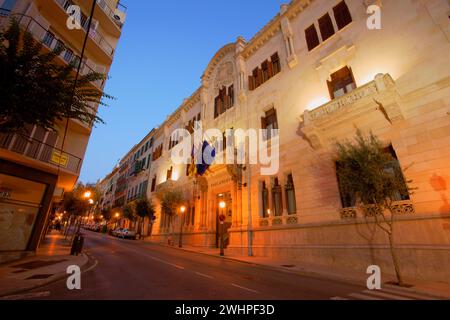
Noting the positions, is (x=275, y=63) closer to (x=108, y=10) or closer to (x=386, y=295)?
(x=108, y=10)

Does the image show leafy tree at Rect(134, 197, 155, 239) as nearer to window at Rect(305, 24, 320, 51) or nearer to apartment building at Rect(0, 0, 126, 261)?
apartment building at Rect(0, 0, 126, 261)

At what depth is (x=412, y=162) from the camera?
9617 millimetres

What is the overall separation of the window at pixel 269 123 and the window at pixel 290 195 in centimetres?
439

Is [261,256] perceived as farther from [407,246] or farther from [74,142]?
[74,142]

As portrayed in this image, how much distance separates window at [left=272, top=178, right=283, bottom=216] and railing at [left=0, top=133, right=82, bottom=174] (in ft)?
45.8

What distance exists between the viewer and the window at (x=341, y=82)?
13758mm

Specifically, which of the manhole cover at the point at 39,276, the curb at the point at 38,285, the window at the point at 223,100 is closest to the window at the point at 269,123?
the window at the point at 223,100

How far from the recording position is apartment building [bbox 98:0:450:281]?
9.51 m

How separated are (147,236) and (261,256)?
78.2 feet

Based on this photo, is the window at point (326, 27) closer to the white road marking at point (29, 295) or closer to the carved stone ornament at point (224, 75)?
the carved stone ornament at point (224, 75)

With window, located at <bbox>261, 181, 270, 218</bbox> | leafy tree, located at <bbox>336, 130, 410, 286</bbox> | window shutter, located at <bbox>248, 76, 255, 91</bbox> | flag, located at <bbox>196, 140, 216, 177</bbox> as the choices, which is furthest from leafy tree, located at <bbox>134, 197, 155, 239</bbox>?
leafy tree, located at <bbox>336, 130, 410, 286</bbox>

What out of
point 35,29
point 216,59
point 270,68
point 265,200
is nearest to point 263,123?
point 270,68
